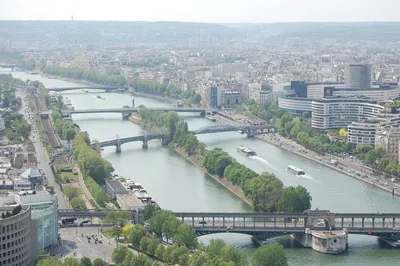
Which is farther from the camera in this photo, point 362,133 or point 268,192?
point 362,133

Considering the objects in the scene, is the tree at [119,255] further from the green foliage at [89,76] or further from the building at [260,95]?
the green foliage at [89,76]

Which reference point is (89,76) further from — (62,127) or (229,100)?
(62,127)

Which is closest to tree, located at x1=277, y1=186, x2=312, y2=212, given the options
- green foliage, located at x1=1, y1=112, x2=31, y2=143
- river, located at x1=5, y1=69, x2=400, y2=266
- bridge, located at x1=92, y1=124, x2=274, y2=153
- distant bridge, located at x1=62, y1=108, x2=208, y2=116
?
river, located at x1=5, y1=69, x2=400, y2=266

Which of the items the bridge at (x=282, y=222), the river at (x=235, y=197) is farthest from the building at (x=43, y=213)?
the river at (x=235, y=197)

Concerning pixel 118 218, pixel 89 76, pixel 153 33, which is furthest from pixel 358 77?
pixel 153 33

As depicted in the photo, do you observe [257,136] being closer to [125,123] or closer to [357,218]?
[125,123]

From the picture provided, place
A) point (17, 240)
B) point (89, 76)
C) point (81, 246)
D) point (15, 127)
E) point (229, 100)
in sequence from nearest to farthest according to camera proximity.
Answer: point (17, 240)
point (81, 246)
point (15, 127)
point (229, 100)
point (89, 76)
